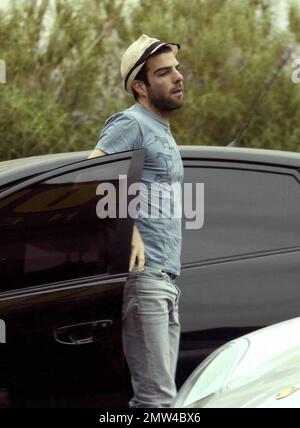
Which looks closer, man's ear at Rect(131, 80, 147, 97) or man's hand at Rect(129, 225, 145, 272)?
man's hand at Rect(129, 225, 145, 272)

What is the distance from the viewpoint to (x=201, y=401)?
378 cm

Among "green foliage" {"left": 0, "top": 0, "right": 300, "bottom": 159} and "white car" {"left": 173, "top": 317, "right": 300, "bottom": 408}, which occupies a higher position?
"green foliage" {"left": 0, "top": 0, "right": 300, "bottom": 159}

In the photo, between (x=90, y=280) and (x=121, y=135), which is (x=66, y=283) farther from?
(x=121, y=135)

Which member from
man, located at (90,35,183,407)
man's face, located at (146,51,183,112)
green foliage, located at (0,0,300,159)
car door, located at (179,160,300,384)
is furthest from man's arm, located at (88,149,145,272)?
green foliage, located at (0,0,300,159)

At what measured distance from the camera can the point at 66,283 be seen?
474 centimetres

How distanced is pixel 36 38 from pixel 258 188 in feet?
18.2

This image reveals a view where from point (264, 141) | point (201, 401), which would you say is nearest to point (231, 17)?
point (264, 141)

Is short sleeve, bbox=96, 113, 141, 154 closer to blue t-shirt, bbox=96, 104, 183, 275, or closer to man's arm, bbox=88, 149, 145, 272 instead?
blue t-shirt, bbox=96, 104, 183, 275

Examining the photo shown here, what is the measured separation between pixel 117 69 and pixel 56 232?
575 centimetres

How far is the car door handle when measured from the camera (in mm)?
4688

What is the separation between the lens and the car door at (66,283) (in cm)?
466

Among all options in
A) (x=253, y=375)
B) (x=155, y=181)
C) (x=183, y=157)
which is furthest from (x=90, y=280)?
(x=253, y=375)

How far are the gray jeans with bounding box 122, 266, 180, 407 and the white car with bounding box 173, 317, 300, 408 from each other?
1.29 ft
